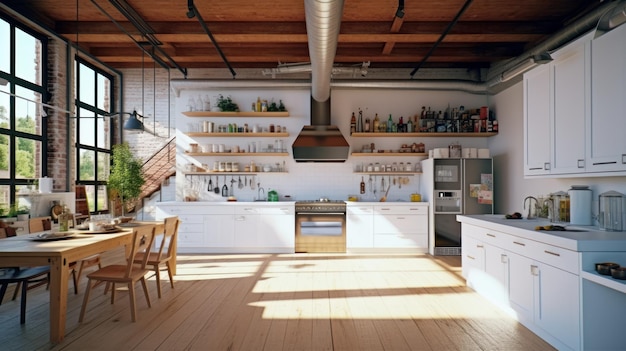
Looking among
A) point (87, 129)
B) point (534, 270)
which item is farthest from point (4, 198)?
point (534, 270)

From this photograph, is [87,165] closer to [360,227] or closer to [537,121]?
[360,227]

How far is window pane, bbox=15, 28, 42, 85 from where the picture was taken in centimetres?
539

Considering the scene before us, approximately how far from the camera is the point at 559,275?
270 centimetres

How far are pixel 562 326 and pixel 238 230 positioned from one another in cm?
507

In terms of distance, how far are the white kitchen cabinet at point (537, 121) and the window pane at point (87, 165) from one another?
770 centimetres

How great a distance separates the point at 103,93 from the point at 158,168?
1995 millimetres

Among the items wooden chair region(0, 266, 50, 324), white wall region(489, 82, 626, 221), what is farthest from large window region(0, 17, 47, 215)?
white wall region(489, 82, 626, 221)

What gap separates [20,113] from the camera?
213 inches

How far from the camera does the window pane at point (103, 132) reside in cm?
777

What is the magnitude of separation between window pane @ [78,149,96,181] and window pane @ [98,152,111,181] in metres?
0.22

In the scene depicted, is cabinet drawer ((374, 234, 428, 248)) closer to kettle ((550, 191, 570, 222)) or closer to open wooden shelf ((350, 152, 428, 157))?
open wooden shelf ((350, 152, 428, 157))

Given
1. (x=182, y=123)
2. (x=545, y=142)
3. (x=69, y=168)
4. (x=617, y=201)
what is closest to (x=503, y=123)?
(x=545, y=142)

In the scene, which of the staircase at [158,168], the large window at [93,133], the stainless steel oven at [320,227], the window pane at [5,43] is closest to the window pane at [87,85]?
the large window at [93,133]

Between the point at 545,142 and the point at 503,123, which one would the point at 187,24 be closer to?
the point at 545,142
